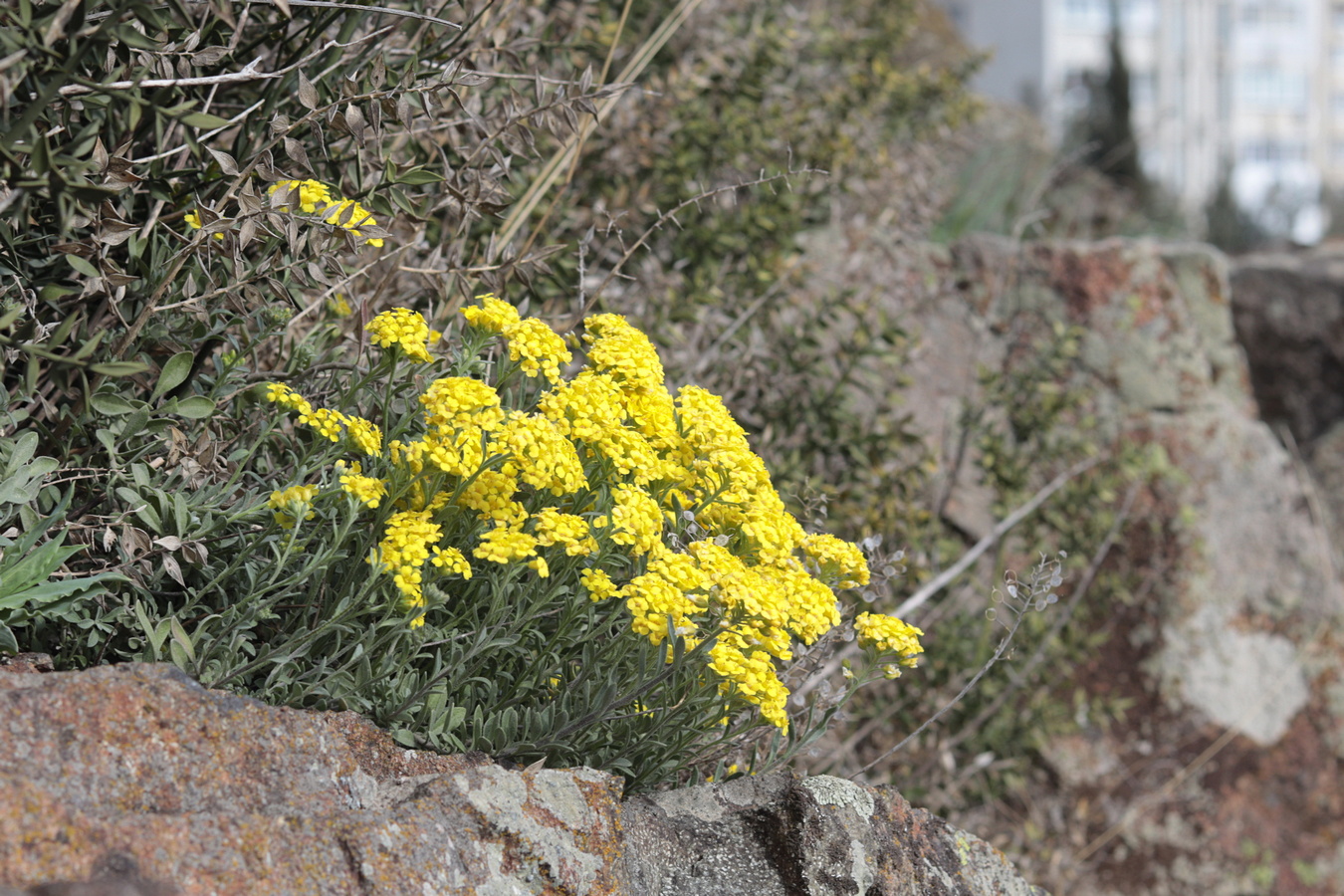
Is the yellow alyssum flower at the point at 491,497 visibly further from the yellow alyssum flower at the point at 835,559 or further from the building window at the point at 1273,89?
the building window at the point at 1273,89

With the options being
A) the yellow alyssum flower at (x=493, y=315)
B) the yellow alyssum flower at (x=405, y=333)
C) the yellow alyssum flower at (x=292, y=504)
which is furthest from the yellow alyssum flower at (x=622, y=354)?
the yellow alyssum flower at (x=292, y=504)

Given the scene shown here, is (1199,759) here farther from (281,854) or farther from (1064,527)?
(281,854)

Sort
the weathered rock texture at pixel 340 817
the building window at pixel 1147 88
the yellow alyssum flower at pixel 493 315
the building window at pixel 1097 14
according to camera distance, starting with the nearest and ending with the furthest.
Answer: the weathered rock texture at pixel 340 817
the yellow alyssum flower at pixel 493 315
the building window at pixel 1147 88
the building window at pixel 1097 14

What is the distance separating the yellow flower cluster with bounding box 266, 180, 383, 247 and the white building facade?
2733cm

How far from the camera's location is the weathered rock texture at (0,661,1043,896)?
1.29 meters

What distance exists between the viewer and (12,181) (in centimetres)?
134

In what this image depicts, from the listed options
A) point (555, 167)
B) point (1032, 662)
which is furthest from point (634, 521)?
point (1032, 662)

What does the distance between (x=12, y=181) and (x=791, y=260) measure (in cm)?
277

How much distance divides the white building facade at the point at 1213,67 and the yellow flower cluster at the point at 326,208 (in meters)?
27.3

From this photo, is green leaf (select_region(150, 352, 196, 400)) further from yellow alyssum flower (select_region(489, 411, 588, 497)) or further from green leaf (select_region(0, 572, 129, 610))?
yellow alyssum flower (select_region(489, 411, 588, 497))

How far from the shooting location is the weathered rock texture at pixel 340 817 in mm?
1287

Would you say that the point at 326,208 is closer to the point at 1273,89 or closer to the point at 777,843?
the point at 777,843

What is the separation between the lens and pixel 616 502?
1.69m

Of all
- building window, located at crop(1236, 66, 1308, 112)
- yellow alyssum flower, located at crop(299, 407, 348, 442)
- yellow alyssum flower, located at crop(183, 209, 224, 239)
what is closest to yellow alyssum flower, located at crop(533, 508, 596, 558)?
yellow alyssum flower, located at crop(299, 407, 348, 442)
